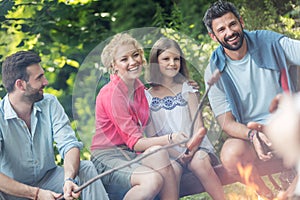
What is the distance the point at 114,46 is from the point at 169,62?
290 millimetres

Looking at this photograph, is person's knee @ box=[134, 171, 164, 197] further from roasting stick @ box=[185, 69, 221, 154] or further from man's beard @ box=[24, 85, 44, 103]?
man's beard @ box=[24, 85, 44, 103]

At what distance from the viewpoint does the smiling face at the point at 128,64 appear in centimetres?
259

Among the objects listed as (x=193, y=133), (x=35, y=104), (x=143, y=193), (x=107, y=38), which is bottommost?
(x=143, y=193)

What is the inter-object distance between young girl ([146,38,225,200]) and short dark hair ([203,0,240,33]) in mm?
253

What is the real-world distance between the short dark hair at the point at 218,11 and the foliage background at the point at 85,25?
0.32 feet

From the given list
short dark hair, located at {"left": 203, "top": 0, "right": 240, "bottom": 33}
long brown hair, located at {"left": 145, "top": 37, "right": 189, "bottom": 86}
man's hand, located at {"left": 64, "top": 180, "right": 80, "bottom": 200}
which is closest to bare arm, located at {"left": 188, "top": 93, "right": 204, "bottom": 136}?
long brown hair, located at {"left": 145, "top": 37, "right": 189, "bottom": 86}

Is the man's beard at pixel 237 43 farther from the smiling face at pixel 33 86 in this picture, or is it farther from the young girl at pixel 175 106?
the smiling face at pixel 33 86

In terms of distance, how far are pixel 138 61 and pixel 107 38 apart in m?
0.37

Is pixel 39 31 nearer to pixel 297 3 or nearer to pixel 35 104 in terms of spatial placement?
pixel 35 104

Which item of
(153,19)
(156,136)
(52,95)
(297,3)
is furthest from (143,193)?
(297,3)

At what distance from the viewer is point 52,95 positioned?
9.10ft

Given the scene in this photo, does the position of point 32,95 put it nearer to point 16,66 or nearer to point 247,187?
point 16,66

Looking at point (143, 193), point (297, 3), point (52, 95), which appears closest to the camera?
point (143, 193)

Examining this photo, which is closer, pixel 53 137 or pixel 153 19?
pixel 53 137
